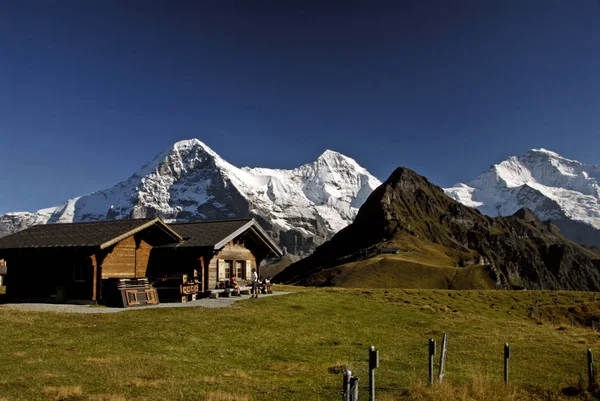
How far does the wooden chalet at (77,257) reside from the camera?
3356 cm

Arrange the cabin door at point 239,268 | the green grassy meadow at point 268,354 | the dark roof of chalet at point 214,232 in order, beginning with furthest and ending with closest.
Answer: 1. the cabin door at point 239,268
2. the dark roof of chalet at point 214,232
3. the green grassy meadow at point 268,354

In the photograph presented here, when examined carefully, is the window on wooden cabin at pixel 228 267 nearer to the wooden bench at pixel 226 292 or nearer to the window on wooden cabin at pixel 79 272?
the wooden bench at pixel 226 292

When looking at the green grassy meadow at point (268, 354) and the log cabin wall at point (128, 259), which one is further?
the log cabin wall at point (128, 259)

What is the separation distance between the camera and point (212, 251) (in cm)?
3744

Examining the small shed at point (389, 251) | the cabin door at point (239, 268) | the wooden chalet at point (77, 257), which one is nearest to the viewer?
the wooden chalet at point (77, 257)

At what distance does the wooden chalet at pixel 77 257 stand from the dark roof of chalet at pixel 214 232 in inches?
67.2

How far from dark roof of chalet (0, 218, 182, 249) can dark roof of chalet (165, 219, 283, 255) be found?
163cm

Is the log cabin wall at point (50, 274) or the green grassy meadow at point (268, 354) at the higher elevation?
the log cabin wall at point (50, 274)

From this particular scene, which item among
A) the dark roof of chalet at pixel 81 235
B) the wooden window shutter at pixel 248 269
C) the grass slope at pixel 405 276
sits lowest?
the grass slope at pixel 405 276

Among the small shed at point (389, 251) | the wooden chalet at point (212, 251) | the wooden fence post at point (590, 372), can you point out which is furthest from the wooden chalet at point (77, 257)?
the small shed at point (389, 251)

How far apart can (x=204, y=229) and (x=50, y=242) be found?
11.5 m

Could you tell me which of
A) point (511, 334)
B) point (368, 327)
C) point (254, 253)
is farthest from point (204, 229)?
point (511, 334)

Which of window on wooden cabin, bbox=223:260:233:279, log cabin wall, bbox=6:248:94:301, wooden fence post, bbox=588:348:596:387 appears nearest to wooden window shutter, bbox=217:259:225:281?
window on wooden cabin, bbox=223:260:233:279

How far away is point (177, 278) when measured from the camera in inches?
1395
